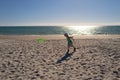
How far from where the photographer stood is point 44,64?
8102mm

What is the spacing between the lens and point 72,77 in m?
6.34

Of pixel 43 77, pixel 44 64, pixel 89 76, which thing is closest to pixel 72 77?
pixel 89 76

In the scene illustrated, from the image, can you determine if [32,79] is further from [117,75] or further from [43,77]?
[117,75]

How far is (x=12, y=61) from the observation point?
8641mm

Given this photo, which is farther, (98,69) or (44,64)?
(44,64)

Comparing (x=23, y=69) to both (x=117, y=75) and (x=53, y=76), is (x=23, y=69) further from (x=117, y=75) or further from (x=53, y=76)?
(x=117, y=75)

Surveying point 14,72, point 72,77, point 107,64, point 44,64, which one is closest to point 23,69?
point 14,72

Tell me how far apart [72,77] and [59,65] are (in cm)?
171

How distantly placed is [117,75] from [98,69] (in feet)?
3.12

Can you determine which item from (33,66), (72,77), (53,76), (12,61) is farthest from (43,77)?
(12,61)

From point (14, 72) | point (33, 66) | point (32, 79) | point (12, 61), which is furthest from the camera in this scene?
point (12, 61)

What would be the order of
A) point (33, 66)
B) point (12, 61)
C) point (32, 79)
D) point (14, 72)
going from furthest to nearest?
1. point (12, 61)
2. point (33, 66)
3. point (14, 72)
4. point (32, 79)

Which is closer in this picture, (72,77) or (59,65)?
(72,77)

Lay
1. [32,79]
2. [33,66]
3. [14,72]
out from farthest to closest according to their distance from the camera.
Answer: [33,66]
[14,72]
[32,79]
